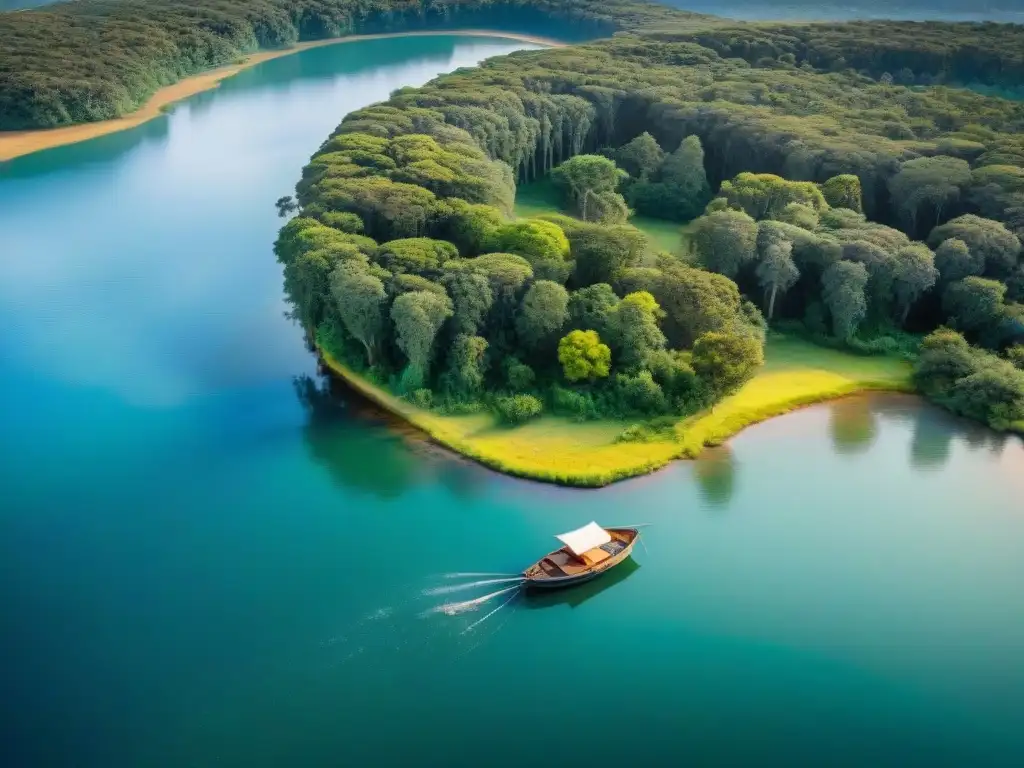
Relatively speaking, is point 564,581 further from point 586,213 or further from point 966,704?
point 586,213

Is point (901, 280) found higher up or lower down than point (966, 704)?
higher up

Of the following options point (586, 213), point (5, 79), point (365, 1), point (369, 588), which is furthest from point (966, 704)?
point (365, 1)

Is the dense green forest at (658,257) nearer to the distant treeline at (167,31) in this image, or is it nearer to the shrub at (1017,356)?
the shrub at (1017,356)

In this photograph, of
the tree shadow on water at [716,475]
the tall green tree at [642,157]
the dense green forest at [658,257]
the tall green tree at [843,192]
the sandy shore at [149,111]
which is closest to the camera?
the tree shadow on water at [716,475]

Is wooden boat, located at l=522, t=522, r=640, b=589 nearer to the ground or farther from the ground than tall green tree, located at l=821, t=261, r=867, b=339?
nearer to the ground

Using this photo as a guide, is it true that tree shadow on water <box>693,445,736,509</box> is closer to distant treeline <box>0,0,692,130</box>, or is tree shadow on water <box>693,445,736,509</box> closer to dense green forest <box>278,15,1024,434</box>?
dense green forest <box>278,15,1024,434</box>

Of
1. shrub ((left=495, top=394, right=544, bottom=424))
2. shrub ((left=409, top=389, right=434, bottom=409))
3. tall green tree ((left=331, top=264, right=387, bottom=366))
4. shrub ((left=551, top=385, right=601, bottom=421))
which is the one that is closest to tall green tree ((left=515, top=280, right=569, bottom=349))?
shrub ((left=551, top=385, right=601, bottom=421))

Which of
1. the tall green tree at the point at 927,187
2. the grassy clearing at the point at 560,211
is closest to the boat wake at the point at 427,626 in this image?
the grassy clearing at the point at 560,211
